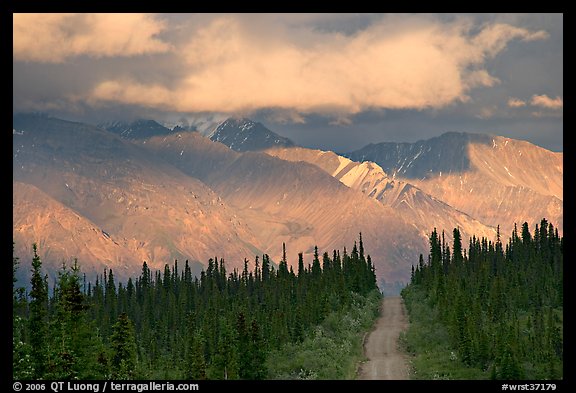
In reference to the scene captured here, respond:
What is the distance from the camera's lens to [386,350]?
10406 centimetres

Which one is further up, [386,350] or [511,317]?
[511,317]

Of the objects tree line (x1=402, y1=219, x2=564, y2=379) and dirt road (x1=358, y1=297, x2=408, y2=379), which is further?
dirt road (x1=358, y1=297, x2=408, y2=379)

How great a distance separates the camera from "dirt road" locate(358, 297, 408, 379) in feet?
284

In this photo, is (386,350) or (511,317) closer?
(386,350)

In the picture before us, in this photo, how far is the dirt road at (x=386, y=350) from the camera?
3403 inches

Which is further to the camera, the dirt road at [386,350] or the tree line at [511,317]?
the dirt road at [386,350]
